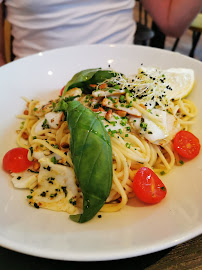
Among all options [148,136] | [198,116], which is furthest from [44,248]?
[198,116]

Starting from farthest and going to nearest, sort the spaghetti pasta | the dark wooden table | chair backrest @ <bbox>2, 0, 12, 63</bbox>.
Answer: chair backrest @ <bbox>2, 0, 12, 63</bbox>
the spaghetti pasta
the dark wooden table

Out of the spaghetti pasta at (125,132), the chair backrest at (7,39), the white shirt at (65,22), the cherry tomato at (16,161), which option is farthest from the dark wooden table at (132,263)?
the chair backrest at (7,39)

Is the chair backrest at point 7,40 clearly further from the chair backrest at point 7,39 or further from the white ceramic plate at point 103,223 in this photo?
the white ceramic plate at point 103,223

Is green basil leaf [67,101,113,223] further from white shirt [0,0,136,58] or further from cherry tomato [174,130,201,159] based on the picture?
white shirt [0,0,136,58]

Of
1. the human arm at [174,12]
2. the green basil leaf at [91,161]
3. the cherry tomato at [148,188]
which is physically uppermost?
the human arm at [174,12]

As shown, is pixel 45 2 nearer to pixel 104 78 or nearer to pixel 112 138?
pixel 104 78

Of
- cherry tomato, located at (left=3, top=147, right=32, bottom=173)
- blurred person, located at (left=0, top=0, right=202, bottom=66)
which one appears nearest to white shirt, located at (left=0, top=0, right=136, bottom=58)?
blurred person, located at (left=0, top=0, right=202, bottom=66)

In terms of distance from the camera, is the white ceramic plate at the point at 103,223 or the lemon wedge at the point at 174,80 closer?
the white ceramic plate at the point at 103,223
